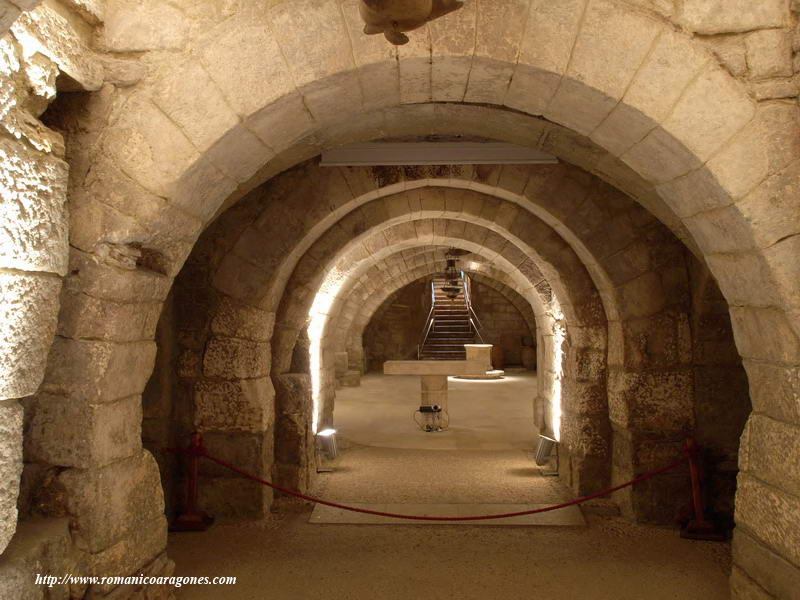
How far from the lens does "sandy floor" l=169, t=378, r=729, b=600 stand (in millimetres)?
3486

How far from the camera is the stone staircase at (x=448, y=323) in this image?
16.1 meters

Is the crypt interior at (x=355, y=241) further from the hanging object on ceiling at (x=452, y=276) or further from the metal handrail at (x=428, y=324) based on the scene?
the metal handrail at (x=428, y=324)

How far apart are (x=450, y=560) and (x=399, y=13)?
130 inches

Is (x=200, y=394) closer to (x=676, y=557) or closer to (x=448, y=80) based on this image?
(x=448, y=80)

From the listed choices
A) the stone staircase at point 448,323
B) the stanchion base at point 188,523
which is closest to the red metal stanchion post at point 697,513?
the stanchion base at point 188,523

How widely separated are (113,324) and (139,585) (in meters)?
1.13

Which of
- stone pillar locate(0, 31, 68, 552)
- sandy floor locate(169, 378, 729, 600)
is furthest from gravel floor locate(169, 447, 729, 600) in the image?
stone pillar locate(0, 31, 68, 552)

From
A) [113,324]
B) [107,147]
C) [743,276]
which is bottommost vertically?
[113,324]

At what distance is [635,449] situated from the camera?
455 cm

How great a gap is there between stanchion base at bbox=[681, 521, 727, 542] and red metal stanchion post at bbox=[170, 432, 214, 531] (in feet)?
11.1

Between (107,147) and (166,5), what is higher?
(166,5)

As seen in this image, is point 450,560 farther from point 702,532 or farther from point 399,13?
point 399,13

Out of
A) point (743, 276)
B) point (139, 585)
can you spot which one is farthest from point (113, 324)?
point (743, 276)

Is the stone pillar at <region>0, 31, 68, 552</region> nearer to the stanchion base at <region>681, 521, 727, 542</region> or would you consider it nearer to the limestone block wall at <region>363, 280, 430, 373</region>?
the stanchion base at <region>681, 521, 727, 542</region>
